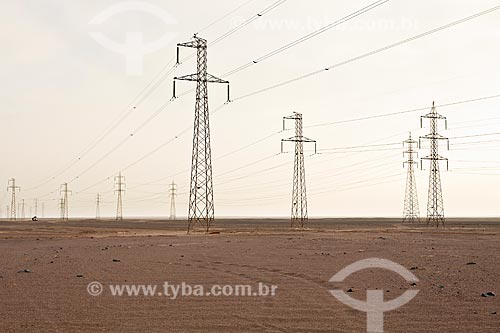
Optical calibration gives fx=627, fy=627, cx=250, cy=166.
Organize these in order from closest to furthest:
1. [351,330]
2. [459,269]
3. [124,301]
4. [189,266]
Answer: [351,330] → [124,301] → [459,269] → [189,266]

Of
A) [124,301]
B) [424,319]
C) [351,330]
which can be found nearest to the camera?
[351,330]

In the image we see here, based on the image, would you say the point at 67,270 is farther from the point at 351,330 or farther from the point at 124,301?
the point at 351,330

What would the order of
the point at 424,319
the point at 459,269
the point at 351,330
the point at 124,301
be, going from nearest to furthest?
the point at 351,330, the point at 424,319, the point at 124,301, the point at 459,269

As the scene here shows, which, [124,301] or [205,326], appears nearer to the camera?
[205,326]

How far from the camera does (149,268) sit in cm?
2255

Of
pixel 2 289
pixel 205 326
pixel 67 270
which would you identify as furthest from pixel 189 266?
pixel 205 326

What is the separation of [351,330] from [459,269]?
1157 centimetres

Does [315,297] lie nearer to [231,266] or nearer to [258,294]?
[258,294]

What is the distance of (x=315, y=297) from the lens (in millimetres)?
15484

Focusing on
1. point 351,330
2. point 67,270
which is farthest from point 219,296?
point 67,270

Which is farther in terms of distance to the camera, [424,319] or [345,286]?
[345,286]

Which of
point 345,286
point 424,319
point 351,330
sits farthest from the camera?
point 345,286

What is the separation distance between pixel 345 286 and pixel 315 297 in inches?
89.0

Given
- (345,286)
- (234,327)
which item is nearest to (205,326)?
(234,327)
